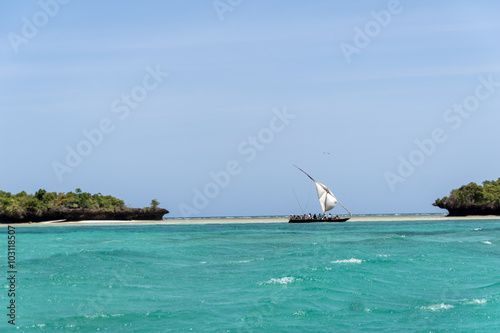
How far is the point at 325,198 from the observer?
148 m

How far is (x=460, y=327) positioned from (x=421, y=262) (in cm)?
1819

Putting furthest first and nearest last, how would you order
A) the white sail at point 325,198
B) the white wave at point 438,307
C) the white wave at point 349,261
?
1. the white sail at point 325,198
2. the white wave at point 349,261
3. the white wave at point 438,307

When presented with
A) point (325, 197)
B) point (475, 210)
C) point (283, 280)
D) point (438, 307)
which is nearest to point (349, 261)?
point (283, 280)

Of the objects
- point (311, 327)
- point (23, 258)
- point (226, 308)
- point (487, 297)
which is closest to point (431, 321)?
point (311, 327)

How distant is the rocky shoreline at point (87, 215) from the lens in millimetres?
167113

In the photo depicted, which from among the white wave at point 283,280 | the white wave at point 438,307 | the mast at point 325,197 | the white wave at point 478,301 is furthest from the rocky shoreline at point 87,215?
the white wave at point 438,307

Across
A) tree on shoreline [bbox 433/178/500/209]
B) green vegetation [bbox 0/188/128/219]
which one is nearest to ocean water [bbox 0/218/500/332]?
green vegetation [bbox 0/188/128/219]

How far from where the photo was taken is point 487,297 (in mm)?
25672

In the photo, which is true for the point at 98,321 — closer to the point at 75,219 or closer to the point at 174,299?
the point at 174,299

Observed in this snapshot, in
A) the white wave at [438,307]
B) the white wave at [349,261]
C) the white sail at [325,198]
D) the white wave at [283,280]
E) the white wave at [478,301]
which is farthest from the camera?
the white sail at [325,198]

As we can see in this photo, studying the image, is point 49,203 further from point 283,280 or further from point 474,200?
point 283,280

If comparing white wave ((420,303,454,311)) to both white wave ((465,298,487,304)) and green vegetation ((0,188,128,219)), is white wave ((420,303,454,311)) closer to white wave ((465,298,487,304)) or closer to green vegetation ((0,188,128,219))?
white wave ((465,298,487,304))

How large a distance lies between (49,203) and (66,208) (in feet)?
16.8

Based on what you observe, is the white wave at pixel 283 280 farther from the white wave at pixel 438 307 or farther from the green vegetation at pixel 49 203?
the green vegetation at pixel 49 203
